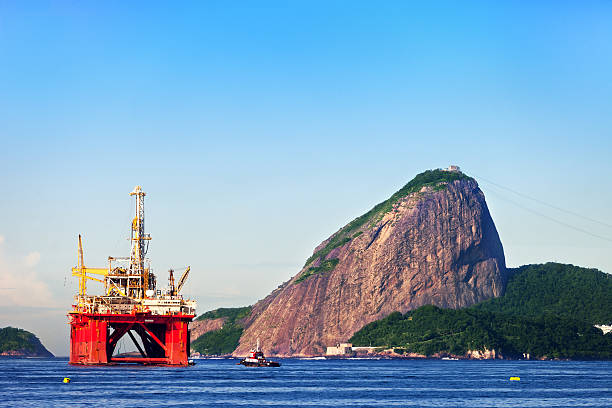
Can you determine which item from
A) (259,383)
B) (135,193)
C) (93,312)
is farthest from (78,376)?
(135,193)

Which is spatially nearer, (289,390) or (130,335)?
(289,390)

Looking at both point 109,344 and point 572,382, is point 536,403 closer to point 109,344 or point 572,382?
point 572,382

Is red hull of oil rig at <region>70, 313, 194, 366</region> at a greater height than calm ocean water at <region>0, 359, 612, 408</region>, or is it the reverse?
red hull of oil rig at <region>70, 313, 194, 366</region>

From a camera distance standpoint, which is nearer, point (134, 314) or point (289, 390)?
point (289, 390)

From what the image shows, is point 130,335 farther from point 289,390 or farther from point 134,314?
point 289,390

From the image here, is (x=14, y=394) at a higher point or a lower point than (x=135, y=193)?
lower

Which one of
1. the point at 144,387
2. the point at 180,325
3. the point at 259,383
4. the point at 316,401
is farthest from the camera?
the point at 180,325

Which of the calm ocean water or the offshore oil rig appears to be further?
the offshore oil rig

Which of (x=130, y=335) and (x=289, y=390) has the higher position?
(x=130, y=335)

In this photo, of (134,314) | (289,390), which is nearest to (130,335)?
(134,314)
